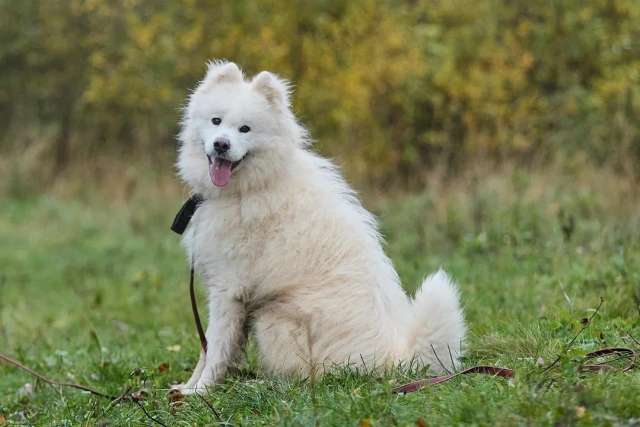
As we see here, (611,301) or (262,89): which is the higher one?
(262,89)

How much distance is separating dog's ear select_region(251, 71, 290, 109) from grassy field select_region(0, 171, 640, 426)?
1.58 m

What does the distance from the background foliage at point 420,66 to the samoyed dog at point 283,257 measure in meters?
7.36

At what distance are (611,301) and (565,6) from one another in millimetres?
9591

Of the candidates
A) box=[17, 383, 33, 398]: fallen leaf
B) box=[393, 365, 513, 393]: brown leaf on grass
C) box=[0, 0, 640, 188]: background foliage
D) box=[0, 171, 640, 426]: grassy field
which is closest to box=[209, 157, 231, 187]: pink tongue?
box=[0, 171, 640, 426]: grassy field

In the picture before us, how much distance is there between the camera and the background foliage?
1320cm

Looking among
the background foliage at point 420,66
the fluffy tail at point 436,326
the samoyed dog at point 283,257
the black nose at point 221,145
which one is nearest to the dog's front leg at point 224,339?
the samoyed dog at point 283,257

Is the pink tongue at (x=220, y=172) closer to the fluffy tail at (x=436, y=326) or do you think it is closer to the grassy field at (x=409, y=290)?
the grassy field at (x=409, y=290)

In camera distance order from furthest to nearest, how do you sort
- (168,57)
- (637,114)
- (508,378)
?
1. (168,57)
2. (637,114)
3. (508,378)

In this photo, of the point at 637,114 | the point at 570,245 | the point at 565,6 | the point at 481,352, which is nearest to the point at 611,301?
the point at 481,352

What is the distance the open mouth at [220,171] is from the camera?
5062 millimetres

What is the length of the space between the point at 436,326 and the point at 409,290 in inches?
97.8

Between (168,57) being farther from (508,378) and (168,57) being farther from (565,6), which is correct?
(508,378)

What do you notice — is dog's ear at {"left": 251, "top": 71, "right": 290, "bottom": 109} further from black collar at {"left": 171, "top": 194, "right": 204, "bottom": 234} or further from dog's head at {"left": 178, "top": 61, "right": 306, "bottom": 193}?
black collar at {"left": 171, "top": 194, "right": 204, "bottom": 234}

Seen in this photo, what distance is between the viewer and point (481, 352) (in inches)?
199
